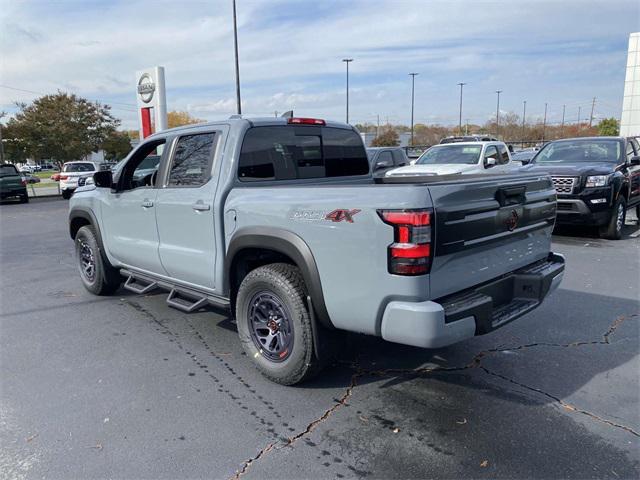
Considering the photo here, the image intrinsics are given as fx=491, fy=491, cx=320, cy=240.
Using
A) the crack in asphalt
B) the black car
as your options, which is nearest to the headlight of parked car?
the black car

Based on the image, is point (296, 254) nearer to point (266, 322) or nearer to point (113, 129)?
point (266, 322)

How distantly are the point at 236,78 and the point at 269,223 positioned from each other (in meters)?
21.8

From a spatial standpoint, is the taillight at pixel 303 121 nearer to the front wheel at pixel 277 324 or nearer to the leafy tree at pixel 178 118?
the front wheel at pixel 277 324

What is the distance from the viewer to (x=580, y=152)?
10.1m

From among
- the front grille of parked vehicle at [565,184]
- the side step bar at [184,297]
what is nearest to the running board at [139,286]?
the side step bar at [184,297]

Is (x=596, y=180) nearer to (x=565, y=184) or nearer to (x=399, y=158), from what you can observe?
(x=565, y=184)

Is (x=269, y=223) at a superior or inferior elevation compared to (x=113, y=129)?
inferior

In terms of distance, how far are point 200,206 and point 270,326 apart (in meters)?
1.16

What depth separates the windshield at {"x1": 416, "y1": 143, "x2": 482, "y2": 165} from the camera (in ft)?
42.1

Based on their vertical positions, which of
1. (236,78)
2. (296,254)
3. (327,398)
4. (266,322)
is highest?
(236,78)

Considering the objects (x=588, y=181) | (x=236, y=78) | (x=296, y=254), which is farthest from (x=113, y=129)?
(x=296, y=254)

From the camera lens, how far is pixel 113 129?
→ 116 ft

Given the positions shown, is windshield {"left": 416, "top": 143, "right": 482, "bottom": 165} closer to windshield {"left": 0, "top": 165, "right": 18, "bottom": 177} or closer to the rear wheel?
the rear wheel

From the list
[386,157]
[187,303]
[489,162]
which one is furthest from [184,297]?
[386,157]
